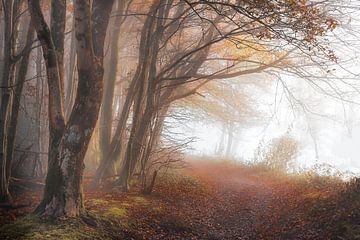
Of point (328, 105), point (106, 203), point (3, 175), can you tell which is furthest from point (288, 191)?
point (328, 105)

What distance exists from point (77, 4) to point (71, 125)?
2.43 metres

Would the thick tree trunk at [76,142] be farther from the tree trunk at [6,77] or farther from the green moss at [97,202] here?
the tree trunk at [6,77]

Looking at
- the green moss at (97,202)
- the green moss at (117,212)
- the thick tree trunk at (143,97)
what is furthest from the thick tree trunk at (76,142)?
the thick tree trunk at (143,97)

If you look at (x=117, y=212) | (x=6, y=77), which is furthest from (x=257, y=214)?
(x=6, y=77)

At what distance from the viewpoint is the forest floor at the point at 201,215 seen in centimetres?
729

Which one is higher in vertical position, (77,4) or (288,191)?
(77,4)

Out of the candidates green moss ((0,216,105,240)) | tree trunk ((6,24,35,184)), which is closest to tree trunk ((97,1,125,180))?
tree trunk ((6,24,35,184))

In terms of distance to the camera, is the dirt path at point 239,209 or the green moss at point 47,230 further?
the dirt path at point 239,209

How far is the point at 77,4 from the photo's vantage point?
7273 millimetres

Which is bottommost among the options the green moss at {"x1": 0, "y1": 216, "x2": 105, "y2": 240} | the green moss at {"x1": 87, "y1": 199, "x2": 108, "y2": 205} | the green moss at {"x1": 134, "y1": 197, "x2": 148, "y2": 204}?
the green moss at {"x1": 0, "y1": 216, "x2": 105, "y2": 240}

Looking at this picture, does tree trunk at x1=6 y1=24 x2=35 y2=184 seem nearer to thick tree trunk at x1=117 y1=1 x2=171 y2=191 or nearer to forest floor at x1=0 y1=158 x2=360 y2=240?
forest floor at x1=0 y1=158 x2=360 y2=240

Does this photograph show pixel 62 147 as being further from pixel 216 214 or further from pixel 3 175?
pixel 216 214

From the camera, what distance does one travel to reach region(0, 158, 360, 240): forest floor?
287 inches

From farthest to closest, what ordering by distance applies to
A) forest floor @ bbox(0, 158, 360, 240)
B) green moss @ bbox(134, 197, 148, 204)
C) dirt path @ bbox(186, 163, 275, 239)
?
green moss @ bbox(134, 197, 148, 204)
dirt path @ bbox(186, 163, 275, 239)
forest floor @ bbox(0, 158, 360, 240)
